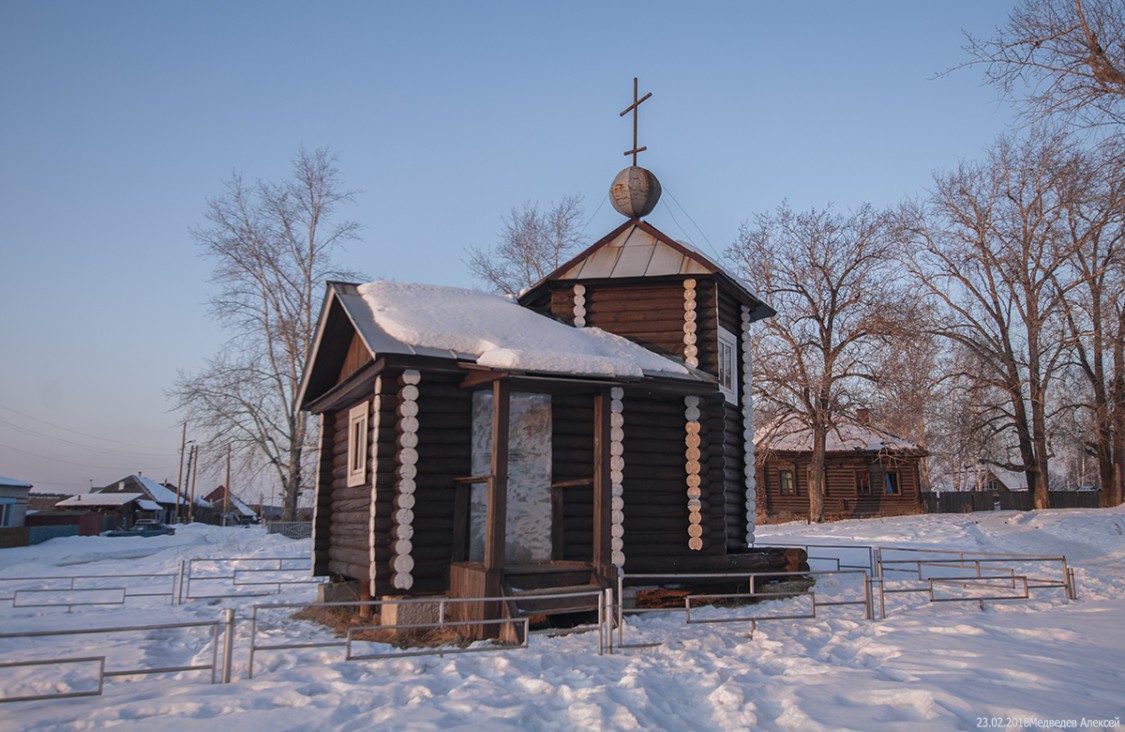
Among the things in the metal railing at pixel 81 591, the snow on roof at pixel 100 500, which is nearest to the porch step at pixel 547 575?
the metal railing at pixel 81 591

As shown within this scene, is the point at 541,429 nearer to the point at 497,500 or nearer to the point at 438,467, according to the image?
the point at 438,467

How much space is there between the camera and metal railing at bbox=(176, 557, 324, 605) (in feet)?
48.9

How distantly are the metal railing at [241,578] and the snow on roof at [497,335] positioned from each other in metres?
5.57

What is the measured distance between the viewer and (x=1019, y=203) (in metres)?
29.6

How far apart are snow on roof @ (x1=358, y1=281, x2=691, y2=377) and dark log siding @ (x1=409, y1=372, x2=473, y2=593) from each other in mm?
638

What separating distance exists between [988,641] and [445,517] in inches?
269

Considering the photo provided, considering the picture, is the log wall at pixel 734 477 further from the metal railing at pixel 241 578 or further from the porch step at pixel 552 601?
the metal railing at pixel 241 578

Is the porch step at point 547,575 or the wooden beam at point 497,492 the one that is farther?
the porch step at point 547,575

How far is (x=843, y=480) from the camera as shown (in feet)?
127

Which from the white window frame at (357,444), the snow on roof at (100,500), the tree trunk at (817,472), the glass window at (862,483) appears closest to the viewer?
the white window frame at (357,444)

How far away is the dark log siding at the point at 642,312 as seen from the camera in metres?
14.1

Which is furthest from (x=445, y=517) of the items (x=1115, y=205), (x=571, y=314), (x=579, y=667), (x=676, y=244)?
(x=1115, y=205)

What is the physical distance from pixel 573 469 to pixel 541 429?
0.78m

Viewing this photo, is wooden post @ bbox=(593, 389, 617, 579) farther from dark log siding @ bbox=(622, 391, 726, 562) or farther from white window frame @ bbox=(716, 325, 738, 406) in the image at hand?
white window frame @ bbox=(716, 325, 738, 406)
